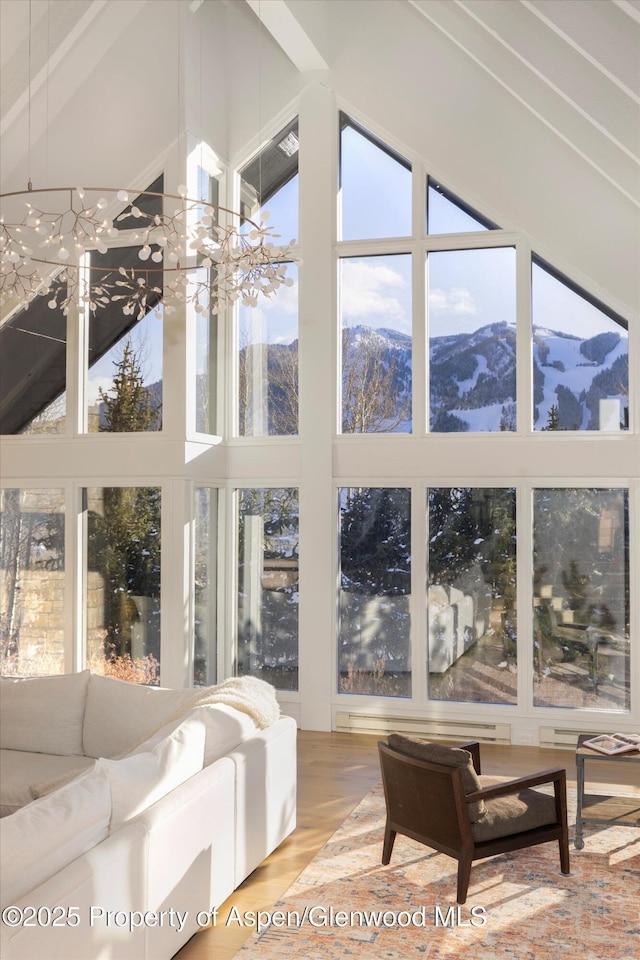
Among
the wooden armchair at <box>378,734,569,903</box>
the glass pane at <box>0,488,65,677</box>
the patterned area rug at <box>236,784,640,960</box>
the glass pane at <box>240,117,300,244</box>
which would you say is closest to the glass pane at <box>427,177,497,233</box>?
the glass pane at <box>240,117,300,244</box>

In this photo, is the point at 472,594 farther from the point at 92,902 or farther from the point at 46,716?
the point at 92,902

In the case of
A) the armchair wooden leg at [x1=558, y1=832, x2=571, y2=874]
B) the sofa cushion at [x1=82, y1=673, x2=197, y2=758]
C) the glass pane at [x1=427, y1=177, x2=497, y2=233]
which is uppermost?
the glass pane at [x1=427, y1=177, x2=497, y2=233]

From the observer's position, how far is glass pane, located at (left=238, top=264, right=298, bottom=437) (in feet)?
24.7

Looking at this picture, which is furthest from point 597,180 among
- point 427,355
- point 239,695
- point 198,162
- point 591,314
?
point 239,695

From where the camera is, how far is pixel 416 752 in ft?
13.7

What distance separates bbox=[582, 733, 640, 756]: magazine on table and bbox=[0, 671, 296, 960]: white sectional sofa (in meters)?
1.73

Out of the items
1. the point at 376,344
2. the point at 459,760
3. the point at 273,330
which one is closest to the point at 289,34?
the point at 273,330

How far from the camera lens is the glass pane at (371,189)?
24.0 feet

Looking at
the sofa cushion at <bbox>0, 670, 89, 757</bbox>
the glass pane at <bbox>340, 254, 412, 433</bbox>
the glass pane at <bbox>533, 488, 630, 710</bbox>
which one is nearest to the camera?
the sofa cushion at <bbox>0, 670, 89, 757</bbox>

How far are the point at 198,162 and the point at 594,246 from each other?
332 cm

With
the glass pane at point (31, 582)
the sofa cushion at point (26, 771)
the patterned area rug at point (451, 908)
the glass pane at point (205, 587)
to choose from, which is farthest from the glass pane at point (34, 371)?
the patterned area rug at point (451, 908)

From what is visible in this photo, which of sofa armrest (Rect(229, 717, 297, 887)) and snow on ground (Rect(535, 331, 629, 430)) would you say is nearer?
sofa armrest (Rect(229, 717, 297, 887))

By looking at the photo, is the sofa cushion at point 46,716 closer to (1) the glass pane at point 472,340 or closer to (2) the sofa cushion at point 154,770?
(2) the sofa cushion at point 154,770

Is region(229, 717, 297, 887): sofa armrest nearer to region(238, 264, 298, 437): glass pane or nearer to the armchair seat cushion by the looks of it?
the armchair seat cushion
